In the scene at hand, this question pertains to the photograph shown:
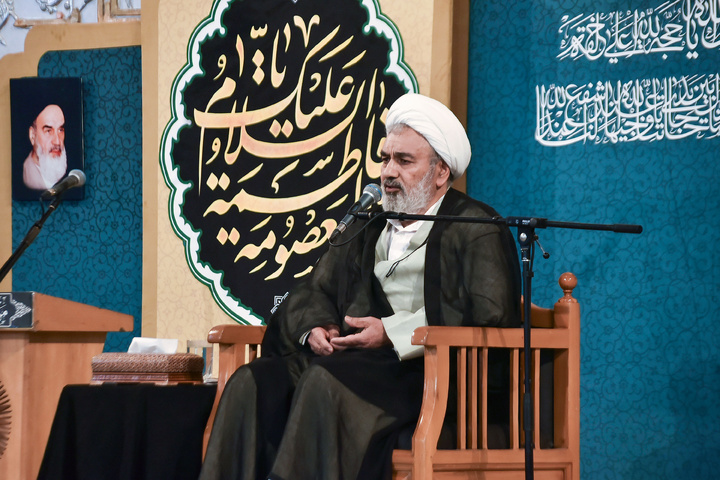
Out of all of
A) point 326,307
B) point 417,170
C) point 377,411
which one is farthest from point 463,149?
point 377,411

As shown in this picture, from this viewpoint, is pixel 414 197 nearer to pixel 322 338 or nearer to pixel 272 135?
pixel 322 338

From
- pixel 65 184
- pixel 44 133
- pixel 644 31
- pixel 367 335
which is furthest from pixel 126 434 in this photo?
pixel 644 31

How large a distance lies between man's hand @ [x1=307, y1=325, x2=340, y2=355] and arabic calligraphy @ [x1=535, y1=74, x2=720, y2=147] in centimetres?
153

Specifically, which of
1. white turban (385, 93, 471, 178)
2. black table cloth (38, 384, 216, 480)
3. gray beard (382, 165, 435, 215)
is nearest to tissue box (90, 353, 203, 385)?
black table cloth (38, 384, 216, 480)

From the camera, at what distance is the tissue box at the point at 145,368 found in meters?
2.44

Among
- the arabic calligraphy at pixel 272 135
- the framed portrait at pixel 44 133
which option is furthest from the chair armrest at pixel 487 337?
the framed portrait at pixel 44 133

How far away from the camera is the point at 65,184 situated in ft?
8.52

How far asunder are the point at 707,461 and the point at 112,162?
291 cm

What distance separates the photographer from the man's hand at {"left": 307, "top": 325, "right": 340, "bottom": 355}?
2340 mm

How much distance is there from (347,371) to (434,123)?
793mm

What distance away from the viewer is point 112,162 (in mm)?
4113

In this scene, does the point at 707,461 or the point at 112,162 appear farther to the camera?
the point at 112,162

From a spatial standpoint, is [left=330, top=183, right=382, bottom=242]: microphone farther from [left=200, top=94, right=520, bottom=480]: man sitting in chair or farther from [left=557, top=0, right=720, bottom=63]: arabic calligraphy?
[left=557, top=0, right=720, bottom=63]: arabic calligraphy

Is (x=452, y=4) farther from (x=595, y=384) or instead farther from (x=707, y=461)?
(x=707, y=461)
